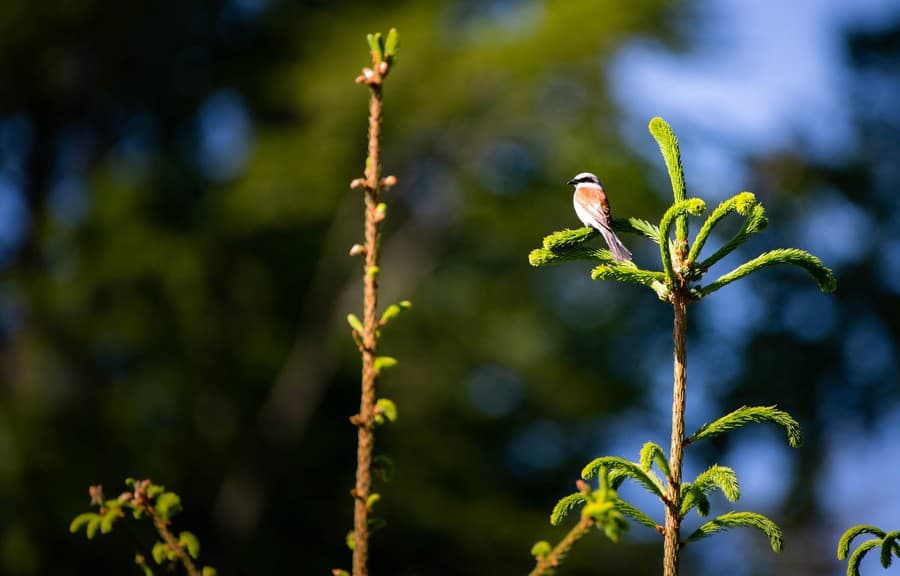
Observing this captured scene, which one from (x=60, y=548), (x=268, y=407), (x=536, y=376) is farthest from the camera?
(x=536, y=376)

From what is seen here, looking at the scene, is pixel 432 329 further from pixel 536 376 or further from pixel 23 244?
pixel 23 244

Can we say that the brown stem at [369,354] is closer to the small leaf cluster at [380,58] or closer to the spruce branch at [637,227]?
the small leaf cluster at [380,58]

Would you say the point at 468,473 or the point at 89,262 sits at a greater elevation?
the point at 89,262

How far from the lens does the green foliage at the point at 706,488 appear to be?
2205 millimetres

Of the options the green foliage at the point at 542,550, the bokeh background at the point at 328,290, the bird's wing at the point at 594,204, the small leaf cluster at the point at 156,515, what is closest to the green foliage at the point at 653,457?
the green foliage at the point at 542,550

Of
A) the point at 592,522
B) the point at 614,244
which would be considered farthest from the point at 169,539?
the point at 614,244

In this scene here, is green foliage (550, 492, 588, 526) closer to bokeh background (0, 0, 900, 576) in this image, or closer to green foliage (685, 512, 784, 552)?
green foliage (685, 512, 784, 552)

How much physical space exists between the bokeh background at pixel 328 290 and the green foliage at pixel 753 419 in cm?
1341

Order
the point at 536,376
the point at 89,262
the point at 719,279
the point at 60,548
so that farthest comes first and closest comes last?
the point at 536,376
the point at 89,262
the point at 60,548
the point at 719,279

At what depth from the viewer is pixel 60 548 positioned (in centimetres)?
1448

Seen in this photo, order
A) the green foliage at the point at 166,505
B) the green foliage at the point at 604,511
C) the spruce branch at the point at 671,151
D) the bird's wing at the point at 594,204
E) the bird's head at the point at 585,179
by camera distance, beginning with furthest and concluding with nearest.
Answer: the bird's head at the point at 585,179 < the bird's wing at the point at 594,204 < the spruce branch at the point at 671,151 < the green foliage at the point at 166,505 < the green foliage at the point at 604,511

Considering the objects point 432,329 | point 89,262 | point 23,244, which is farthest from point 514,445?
point 23,244

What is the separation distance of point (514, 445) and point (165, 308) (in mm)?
7899

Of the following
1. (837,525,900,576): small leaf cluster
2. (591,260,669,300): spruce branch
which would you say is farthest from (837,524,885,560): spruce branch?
(591,260,669,300): spruce branch
